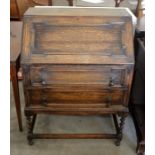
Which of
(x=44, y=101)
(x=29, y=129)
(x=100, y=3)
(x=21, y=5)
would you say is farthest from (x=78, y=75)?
(x=21, y=5)

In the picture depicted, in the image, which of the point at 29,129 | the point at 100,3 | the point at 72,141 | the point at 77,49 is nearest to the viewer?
the point at 77,49

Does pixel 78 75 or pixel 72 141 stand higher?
pixel 78 75

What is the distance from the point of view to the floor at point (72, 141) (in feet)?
5.97

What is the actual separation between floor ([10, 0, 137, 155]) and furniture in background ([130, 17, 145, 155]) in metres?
0.11

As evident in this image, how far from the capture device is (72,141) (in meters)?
1.91

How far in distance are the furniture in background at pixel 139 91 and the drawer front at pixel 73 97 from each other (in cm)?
34

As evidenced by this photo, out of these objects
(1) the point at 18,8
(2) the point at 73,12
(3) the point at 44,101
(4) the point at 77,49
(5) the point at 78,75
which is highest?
(2) the point at 73,12

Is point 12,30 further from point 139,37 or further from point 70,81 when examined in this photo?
point 139,37

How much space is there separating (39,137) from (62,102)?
1.32 ft

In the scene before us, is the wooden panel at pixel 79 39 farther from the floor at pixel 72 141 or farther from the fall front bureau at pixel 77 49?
the floor at pixel 72 141

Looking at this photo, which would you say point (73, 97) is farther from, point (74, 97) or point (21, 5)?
point (21, 5)

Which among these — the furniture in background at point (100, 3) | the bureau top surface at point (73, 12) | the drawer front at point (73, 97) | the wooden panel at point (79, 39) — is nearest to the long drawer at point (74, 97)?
the drawer front at point (73, 97)

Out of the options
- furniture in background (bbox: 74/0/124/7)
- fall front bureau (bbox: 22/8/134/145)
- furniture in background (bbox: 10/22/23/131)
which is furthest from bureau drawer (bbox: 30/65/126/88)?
furniture in background (bbox: 74/0/124/7)

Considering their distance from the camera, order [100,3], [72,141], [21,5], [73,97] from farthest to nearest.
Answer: [21,5] → [100,3] → [72,141] → [73,97]
